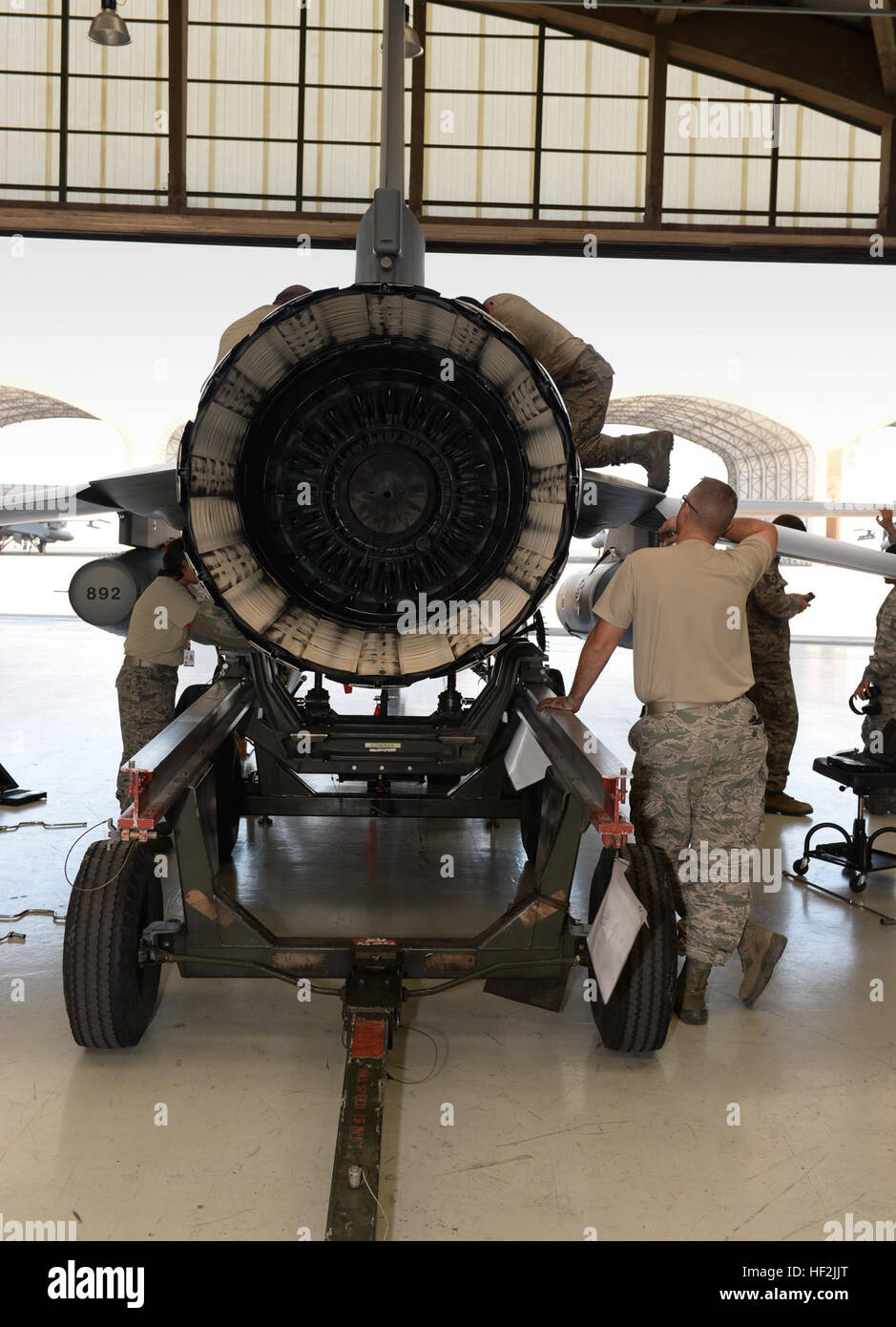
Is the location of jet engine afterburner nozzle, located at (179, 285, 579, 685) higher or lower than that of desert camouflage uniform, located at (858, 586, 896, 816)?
higher

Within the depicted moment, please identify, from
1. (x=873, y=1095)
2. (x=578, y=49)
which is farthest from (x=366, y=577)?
(x=578, y=49)

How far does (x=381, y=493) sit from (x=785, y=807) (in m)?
3.87

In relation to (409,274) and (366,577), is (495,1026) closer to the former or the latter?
(366,577)

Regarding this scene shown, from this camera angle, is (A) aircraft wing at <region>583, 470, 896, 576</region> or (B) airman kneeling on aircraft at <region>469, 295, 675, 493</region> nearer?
(B) airman kneeling on aircraft at <region>469, 295, 675, 493</region>

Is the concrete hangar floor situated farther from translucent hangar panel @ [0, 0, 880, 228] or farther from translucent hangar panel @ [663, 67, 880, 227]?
translucent hangar panel @ [663, 67, 880, 227]

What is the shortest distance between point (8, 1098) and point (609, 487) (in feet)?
10.4

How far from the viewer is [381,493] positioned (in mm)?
3596

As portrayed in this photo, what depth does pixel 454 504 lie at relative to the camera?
3.67 m

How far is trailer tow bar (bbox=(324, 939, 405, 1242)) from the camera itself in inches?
89.3

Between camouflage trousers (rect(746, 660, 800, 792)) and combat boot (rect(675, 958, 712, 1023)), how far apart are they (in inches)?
122

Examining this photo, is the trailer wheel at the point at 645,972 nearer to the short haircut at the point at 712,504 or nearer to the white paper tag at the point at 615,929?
the white paper tag at the point at 615,929

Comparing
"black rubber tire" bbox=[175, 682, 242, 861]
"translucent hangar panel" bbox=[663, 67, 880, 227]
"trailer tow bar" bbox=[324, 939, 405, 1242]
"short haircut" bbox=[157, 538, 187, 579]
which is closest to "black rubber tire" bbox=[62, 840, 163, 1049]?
"trailer tow bar" bbox=[324, 939, 405, 1242]

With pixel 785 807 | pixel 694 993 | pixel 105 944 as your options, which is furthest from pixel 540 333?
pixel 785 807

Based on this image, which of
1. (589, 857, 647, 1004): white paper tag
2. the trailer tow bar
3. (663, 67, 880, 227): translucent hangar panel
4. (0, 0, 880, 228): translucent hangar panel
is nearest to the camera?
the trailer tow bar
